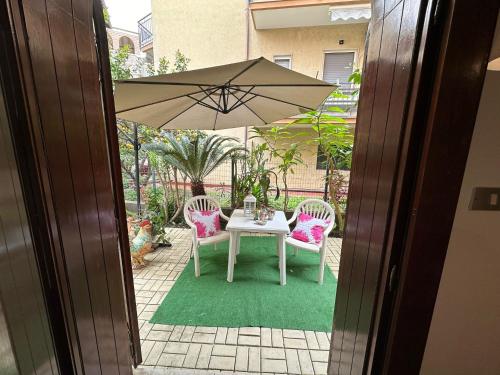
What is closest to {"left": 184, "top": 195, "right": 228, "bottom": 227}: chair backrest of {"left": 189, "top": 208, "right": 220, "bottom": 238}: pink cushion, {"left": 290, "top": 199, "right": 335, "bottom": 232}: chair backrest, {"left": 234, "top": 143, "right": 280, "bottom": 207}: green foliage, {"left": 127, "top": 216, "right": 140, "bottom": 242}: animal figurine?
{"left": 189, "top": 208, "right": 220, "bottom": 238}: pink cushion

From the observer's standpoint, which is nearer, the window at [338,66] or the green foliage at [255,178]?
the green foliage at [255,178]

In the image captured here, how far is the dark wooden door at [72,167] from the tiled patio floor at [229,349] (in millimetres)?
587

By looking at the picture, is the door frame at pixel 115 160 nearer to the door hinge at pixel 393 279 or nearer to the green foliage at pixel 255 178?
the door hinge at pixel 393 279

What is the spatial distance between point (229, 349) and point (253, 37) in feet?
21.4

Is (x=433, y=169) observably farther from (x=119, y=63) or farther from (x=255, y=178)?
(x=119, y=63)

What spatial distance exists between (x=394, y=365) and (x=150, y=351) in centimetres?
180

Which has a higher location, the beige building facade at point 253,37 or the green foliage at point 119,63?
the beige building facade at point 253,37

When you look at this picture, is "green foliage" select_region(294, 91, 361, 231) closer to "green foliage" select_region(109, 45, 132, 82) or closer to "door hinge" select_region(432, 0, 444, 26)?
"door hinge" select_region(432, 0, 444, 26)

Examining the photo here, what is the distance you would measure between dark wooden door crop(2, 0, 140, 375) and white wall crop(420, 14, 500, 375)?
1544 millimetres

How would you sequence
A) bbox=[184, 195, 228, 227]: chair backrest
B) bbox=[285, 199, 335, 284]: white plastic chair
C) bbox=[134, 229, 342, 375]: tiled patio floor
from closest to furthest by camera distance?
bbox=[134, 229, 342, 375]: tiled patio floor < bbox=[285, 199, 335, 284]: white plastic chair < bbox=[184, 195, 228, 227]: chair backrest

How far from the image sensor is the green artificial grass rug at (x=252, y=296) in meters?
2.25

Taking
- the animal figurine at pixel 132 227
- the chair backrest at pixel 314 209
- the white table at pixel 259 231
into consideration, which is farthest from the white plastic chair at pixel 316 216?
the animal figurine at pixel 132 227

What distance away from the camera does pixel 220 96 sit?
8.18 feet

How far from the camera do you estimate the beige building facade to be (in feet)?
18.4
